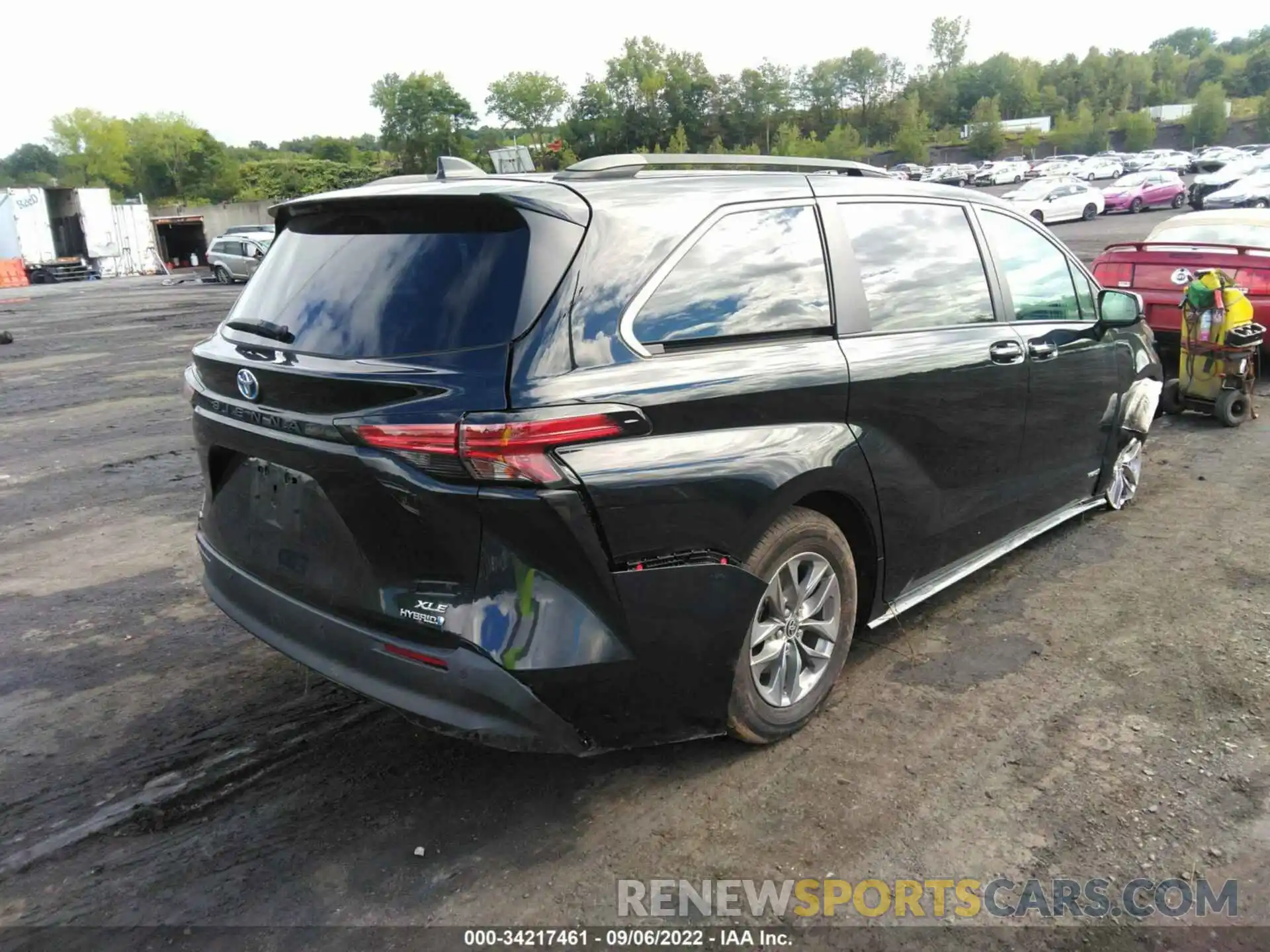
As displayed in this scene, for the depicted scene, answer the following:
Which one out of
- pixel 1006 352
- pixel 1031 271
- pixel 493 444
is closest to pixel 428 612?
pixel 493 444

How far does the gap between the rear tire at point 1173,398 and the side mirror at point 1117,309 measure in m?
3.25

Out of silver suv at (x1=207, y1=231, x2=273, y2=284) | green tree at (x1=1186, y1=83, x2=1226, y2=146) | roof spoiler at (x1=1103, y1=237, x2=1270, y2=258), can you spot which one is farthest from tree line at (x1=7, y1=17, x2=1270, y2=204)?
roof spoiler at (x1=1103, y1=237, x2=1270, y2=258)

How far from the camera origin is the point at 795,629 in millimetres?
3295

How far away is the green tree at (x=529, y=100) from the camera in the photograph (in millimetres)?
140625

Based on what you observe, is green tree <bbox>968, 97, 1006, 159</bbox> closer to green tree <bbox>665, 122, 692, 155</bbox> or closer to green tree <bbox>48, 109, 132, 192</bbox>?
green tree <bbox>665, 122, 692, 155</bbox>

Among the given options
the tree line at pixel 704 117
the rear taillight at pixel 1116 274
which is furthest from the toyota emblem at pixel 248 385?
the tree line at pixel 704 117

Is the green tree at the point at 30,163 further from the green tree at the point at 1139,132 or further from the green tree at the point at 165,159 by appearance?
the green tree at the point at 1139,132

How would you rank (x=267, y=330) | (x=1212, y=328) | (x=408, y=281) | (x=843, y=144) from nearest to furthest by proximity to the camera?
(x=408, y=281) < (x=267, y=330) < (x=1212, y=328) < (x=843, y=144)

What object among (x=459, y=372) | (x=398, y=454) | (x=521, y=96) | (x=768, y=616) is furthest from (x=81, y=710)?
(x=521, y=96)

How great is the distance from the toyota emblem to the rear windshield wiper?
14cm

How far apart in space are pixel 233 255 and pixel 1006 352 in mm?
34496

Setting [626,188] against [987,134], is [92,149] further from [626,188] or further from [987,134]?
[626,188]

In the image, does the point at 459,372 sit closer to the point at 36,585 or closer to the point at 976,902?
the point at 976,902

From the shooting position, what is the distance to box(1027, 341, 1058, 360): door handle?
4.31m
